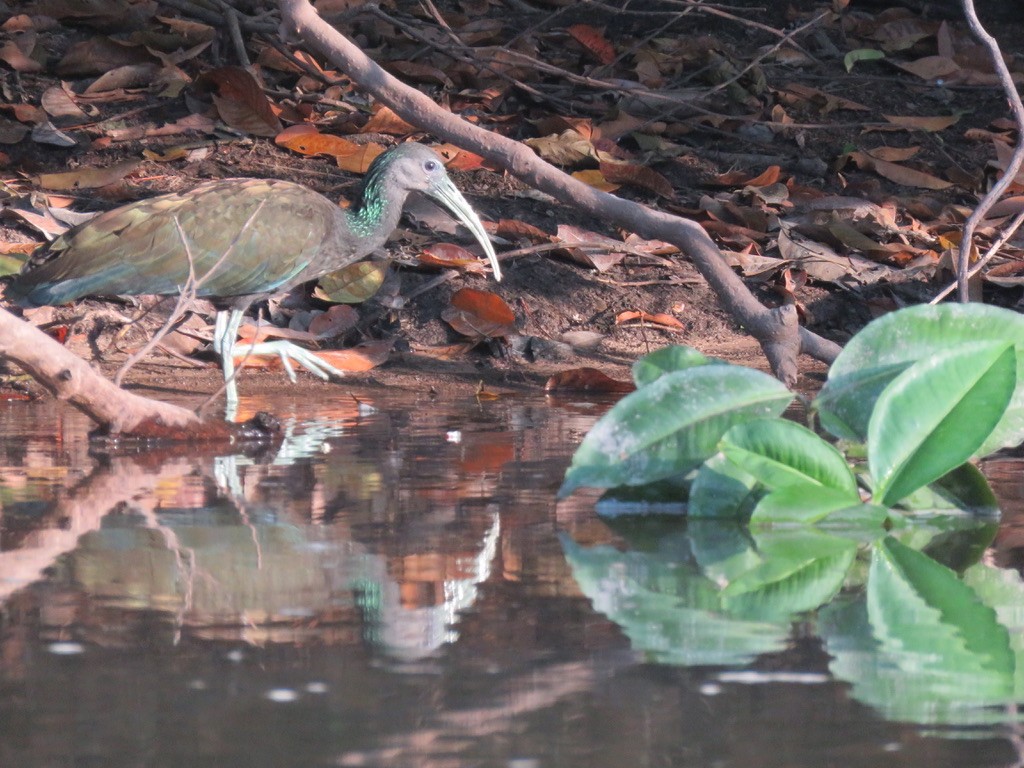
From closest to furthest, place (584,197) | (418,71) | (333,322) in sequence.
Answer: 1. (584,197)
2. (333,322)
3. (418,71)

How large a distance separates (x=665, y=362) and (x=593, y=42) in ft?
19.0

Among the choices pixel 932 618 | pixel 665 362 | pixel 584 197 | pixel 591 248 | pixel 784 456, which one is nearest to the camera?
pixel 932 618

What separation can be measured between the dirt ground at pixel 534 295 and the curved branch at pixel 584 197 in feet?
3.35

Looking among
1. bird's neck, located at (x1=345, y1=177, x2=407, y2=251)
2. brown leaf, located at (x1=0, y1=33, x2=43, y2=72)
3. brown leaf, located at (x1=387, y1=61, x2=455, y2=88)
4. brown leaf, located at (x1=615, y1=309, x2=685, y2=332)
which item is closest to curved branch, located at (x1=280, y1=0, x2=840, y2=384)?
bird's neck, located at (x1=345, y1=177, x2=407, y2=251)

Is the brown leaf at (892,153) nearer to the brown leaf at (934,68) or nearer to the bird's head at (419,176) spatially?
the brown leaf at (934,68)

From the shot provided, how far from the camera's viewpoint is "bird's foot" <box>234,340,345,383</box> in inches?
250

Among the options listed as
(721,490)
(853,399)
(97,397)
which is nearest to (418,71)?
(97,397)

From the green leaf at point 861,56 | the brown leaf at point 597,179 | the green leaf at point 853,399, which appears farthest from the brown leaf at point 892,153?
the green leaf at point 853,399

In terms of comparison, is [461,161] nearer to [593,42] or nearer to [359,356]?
[593,42]

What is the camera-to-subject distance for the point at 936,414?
3.57m

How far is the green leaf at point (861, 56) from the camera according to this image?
968 centimetres

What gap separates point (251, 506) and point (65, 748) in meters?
1.79

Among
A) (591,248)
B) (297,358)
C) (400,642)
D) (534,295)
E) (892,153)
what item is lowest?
(400,642)

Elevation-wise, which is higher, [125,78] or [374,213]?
[125,78]
